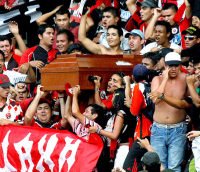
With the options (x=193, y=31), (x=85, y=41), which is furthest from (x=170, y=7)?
(x=193, y=31)

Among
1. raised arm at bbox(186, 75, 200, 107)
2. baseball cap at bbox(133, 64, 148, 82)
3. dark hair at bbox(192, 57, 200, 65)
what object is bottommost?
raised arm at bbox(186, 75, 200, 107)

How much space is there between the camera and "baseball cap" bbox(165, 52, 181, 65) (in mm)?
13531

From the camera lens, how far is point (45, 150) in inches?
592

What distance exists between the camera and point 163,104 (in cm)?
1371

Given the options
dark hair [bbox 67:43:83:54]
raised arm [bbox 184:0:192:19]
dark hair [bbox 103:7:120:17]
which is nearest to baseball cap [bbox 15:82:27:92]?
dark hair [bbox 67:43:83:54]

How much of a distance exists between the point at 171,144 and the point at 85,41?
338 centimetres

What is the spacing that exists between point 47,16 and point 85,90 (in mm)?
3943

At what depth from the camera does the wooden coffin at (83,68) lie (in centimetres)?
1474

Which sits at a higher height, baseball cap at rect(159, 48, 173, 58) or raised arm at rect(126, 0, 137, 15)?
raised arm at rect(126, 0, 137, 15)

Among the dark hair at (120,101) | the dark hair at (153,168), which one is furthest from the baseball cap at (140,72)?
the dark hair at (153,168)

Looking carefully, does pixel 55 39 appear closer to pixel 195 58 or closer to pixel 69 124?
pixel 69 124

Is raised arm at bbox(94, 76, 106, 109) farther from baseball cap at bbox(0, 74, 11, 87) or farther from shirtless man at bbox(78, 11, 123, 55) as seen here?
baseball cap at bbox(0, 74, 11, 87)

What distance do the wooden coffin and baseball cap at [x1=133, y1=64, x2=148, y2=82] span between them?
0.94 metres

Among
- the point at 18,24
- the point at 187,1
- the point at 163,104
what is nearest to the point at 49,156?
the point at 163,104
